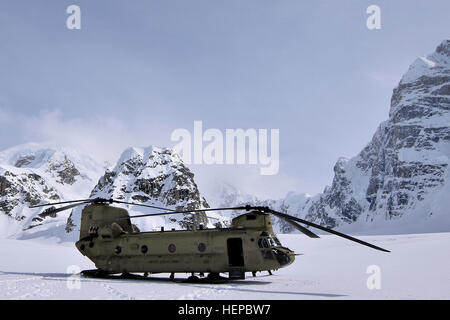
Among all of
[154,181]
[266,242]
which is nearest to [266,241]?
[266,242]

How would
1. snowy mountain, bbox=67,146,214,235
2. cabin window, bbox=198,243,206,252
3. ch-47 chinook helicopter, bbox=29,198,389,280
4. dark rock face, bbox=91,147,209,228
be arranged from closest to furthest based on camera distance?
ch-47 chinook helicopter, bbox=29,198,389,280
cabin window, bbox=198,243,206,252
snowy mountain, bbox=67,146,214,235
dark rock face, bbox=91,147,209,228

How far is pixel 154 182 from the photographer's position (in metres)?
167

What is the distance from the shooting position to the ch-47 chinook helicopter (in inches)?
663

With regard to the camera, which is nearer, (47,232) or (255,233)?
(255,233)

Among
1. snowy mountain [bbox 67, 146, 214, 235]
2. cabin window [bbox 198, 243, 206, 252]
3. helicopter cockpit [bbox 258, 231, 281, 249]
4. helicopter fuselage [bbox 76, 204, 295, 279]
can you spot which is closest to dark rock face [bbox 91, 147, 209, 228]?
snowy mountain [bbox 67, 146, 214, 235]

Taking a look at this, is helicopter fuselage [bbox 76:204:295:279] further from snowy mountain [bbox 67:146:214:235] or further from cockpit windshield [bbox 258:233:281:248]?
snowy mountain [bbox 67:146:214:235]

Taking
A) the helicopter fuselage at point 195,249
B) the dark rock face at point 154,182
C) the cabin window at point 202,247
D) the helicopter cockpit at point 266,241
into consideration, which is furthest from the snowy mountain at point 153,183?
the helicopter cockpit at point 266,241

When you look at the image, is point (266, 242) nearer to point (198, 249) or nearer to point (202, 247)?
point (202, 247)

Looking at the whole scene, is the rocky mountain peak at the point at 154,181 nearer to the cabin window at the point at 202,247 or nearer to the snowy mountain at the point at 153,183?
the snowy mountain at the point at 153,183
